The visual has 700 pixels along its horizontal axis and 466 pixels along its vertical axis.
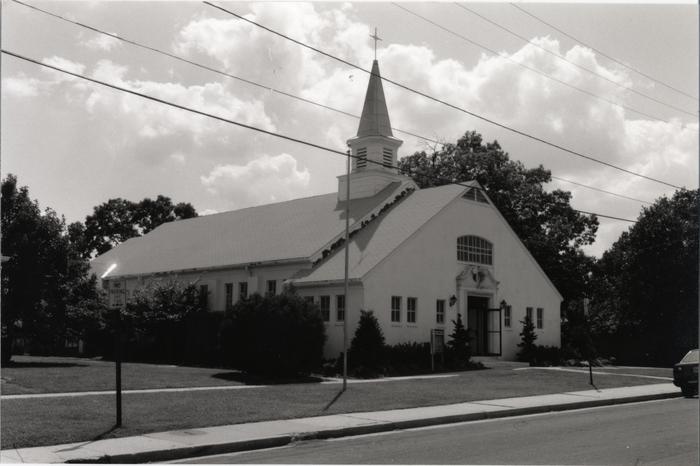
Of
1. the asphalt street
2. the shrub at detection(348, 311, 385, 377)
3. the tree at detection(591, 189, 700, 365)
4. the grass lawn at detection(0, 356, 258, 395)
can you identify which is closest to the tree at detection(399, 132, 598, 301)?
the tree at detection(591, 189, 700, 365)

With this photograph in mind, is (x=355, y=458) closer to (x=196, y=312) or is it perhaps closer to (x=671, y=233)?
(x=196, y=312)

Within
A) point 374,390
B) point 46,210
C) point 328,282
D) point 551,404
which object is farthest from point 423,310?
point 46,210

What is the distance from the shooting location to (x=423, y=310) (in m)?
33.6

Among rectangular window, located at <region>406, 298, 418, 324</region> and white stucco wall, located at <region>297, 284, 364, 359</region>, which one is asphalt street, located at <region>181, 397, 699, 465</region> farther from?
rectangular window, located at <region>406, 298, 418, 324</region>

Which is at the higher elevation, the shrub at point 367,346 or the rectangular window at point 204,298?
the rectangular window at point 204,298

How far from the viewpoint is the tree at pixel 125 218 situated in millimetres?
86562

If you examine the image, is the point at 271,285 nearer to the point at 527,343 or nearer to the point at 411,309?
the point at 411,309

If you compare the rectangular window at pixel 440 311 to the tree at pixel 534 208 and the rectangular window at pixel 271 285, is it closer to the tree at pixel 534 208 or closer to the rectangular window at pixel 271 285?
the rectangular window at pixel 271 285

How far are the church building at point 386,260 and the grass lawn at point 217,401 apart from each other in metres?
6.00

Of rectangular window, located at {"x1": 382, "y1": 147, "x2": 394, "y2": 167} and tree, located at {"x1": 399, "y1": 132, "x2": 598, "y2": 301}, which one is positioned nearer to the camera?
rectangular window, located at {"x1": 382, "y1": 147, "x2": 394, "y2": 167}

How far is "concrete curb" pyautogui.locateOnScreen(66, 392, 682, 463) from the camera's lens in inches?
464

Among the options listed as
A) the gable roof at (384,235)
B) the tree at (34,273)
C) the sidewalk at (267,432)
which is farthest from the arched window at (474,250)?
the tree at (34,273)

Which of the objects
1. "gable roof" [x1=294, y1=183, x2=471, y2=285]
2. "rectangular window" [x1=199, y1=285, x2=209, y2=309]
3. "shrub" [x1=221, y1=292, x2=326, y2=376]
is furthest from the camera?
"rectangular window" [x1=199, y1=285, x2=209, y2=309]

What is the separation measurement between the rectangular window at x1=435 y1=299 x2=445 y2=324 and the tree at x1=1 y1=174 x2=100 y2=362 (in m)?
16.3
